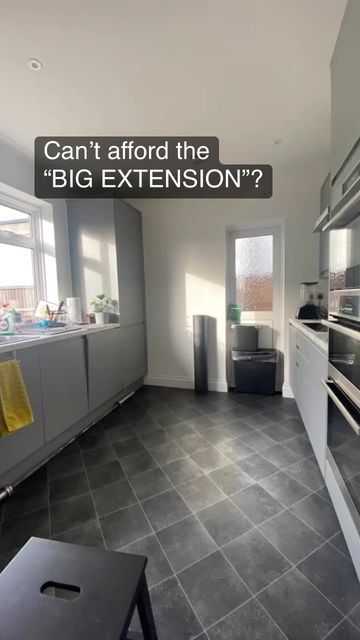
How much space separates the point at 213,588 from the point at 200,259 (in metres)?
2.86

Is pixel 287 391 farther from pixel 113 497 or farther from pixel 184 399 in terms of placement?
pixel 113 497

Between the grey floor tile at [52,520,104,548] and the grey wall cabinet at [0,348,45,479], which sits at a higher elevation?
the grey wall cabinet at [0,348,45,479]

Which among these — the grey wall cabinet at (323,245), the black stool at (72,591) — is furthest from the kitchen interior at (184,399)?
the grey wall cabinet at (323,245)

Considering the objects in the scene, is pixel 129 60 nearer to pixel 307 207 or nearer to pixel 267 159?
pixel 267 159

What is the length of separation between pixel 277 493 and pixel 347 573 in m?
0.49

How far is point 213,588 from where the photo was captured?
1.09 metres

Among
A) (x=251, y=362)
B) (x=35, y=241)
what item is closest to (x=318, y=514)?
(x=251, y=362)

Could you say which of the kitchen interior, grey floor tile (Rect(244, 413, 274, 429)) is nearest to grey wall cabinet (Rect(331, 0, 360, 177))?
the kitchen interior

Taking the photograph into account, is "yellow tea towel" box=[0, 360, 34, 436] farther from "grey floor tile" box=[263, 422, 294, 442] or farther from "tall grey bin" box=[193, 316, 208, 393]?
"tall grey bin" box=[193, 316, 208, 393]

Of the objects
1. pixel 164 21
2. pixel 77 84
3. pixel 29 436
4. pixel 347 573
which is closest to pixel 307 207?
pixel 164 21

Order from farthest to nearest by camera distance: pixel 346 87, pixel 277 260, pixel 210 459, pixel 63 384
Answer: pixel 277 260 < pixel 63 384 < pixel 210 459 < pixel 346 87

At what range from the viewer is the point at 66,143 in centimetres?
230

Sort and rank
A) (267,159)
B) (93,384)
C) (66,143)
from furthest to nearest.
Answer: (267,159) → (93,384) → (66,143)

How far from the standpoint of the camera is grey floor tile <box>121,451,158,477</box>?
1.86 metres
